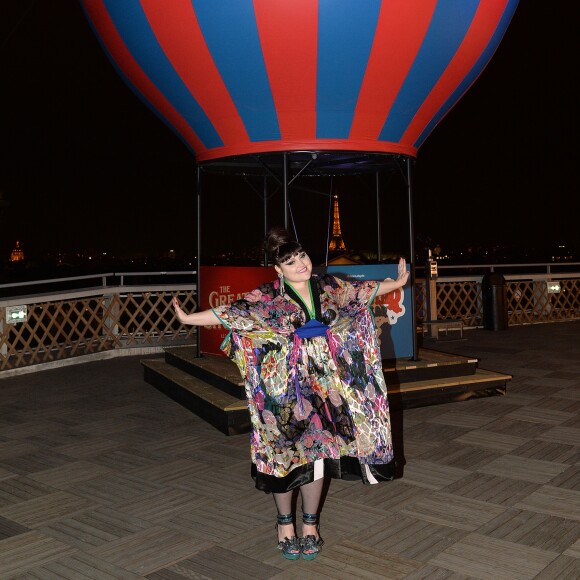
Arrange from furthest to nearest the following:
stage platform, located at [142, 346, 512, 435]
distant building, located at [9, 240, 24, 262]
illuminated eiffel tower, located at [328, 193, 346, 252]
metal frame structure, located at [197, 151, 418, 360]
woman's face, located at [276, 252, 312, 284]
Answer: distant building, located at [9, 240, 24, 262]
illuminated eiffel tower, located at [328, 193, 346, 252]
metal frame structure, located at [197, 151, 418, 360]
stage platform, located at [142, 346, 512, 435]
woman's face, located at [276, 252, 312, 284]

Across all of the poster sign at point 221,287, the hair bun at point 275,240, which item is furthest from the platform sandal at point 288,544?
the poster sign at point 221,287

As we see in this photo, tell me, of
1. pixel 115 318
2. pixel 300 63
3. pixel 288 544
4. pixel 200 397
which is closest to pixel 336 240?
pixel 115 318

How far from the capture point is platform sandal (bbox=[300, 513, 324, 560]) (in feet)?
10.4

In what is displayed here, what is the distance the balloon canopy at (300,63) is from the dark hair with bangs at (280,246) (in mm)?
2962

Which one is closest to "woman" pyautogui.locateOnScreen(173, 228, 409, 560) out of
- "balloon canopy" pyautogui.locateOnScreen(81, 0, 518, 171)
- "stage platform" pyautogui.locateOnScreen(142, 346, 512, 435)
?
"stage platform" pyautogui.locateOnScreen(142, 346, 512, 435)

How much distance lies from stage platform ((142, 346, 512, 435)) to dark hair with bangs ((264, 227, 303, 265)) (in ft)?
8.20

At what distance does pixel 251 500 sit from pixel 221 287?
123 inches

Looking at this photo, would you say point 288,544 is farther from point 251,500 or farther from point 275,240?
point 275,240

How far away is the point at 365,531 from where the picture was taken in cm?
346

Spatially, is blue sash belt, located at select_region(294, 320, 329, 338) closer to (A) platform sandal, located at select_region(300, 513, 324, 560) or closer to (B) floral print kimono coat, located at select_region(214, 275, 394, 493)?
(B) floral print kimono coat, located at select_region(214, 275, 394, 493)

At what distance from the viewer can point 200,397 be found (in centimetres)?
589

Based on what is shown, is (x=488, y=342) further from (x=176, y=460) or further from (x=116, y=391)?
(x=176, y=460)

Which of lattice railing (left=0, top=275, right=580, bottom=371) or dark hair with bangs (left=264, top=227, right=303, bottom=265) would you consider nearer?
dark hair with bangs (left=264, top=227, right=303, bottom=265)

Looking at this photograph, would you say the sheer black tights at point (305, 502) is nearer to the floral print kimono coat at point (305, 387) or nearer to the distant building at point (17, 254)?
the floral print kimono coat at point (305, 387)
